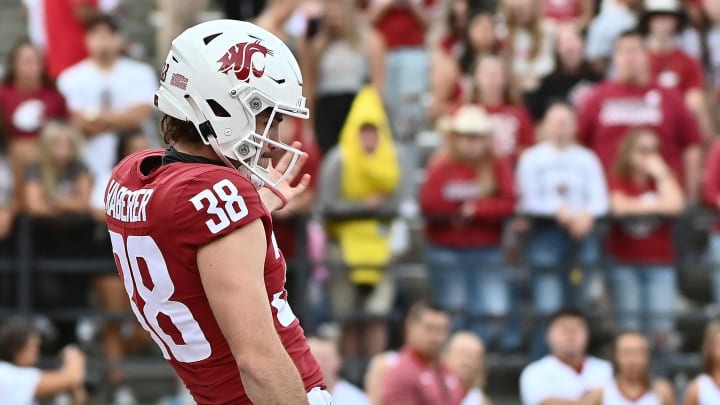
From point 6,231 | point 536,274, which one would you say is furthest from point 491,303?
point 6,231

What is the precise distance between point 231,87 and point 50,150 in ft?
19.8

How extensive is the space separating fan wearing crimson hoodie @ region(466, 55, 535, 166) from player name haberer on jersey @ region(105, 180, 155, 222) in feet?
22.1

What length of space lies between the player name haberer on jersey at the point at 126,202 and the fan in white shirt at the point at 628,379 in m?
5.30

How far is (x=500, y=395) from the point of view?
10.6 metres

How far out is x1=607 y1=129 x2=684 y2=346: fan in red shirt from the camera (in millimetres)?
10250

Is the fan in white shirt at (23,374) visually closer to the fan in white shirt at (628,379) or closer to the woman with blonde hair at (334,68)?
the woman with blonde hair at (334,68)

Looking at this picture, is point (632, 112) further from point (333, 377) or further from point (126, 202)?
point (126, 202)

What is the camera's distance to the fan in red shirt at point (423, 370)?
899 centimetres

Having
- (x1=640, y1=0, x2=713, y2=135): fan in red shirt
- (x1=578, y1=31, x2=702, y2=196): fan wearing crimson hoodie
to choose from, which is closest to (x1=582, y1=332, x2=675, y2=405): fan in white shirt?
(x1=578, y1=31, x2=702, y2=196): fan wearing crimson hoodie

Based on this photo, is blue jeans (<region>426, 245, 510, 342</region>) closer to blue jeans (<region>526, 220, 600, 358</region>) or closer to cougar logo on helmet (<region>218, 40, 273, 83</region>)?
blue jeans (<region>526, 220, 600, 358</region>)

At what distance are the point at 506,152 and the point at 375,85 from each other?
1.24m

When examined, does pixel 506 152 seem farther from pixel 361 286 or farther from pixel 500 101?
pixel 361 286

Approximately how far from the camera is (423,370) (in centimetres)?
907

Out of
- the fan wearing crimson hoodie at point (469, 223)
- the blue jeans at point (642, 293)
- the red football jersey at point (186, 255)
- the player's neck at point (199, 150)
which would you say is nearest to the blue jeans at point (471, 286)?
the fan wearing crimson hoodie at point (469, 223)
